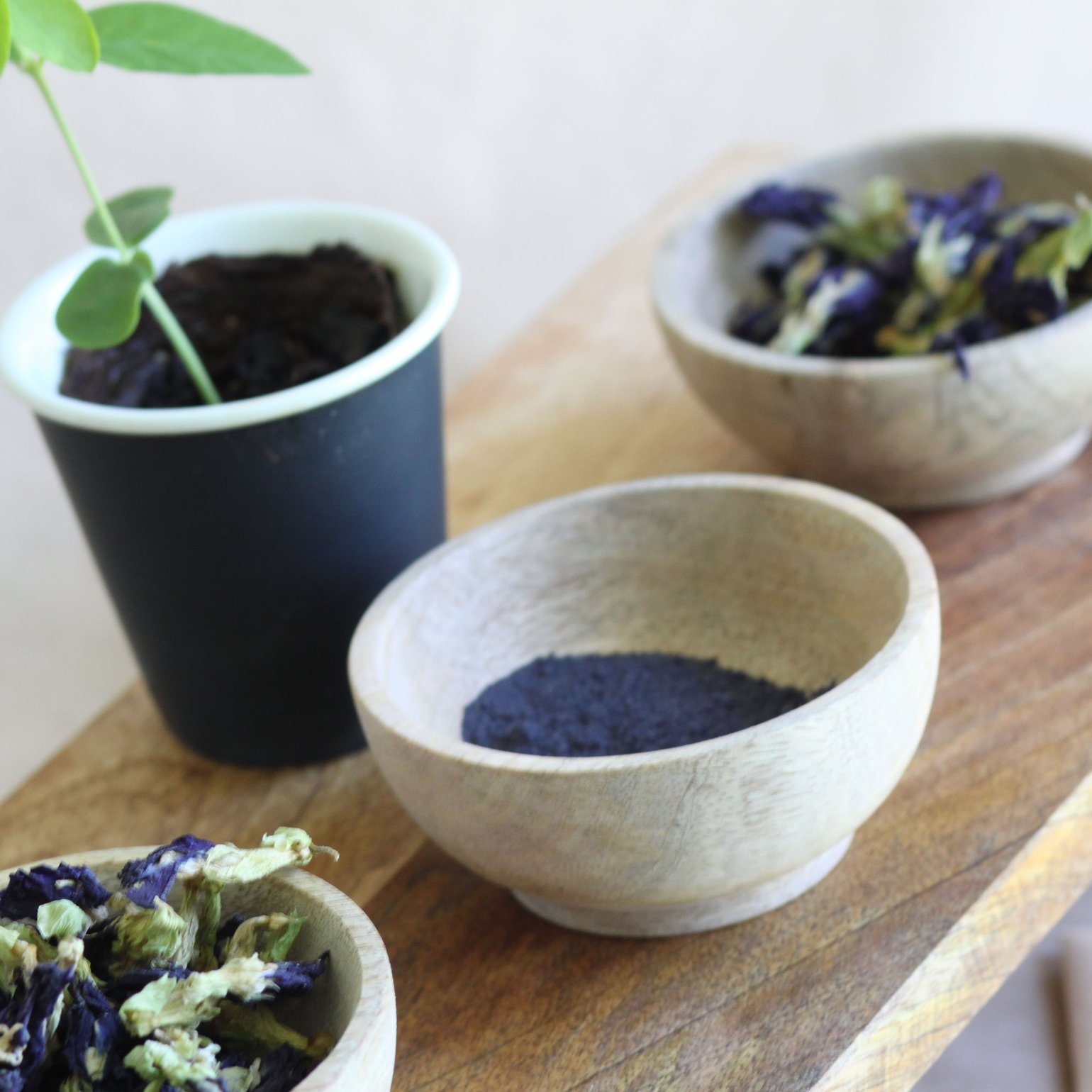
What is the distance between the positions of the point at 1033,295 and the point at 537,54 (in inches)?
31.4

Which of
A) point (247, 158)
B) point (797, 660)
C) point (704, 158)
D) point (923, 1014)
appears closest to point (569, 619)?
point (797, 660)

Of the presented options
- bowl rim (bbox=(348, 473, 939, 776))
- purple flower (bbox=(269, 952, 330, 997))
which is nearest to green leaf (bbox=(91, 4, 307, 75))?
bowl rim (bbox=(348, 473, 939, 776))

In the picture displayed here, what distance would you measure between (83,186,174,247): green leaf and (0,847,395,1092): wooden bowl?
0.21 metres

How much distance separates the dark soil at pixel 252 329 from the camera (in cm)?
49

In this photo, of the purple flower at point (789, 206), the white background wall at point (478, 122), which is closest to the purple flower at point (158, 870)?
the purple flower at point (789, 206)

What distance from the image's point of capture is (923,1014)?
1.25ft

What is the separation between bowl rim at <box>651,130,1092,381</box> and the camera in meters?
0.51

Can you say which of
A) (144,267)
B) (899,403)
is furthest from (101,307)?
(899,403)

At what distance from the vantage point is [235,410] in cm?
41

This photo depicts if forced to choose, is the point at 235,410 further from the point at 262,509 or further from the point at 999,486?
the point at 999,486

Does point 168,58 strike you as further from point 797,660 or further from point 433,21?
point 433,21

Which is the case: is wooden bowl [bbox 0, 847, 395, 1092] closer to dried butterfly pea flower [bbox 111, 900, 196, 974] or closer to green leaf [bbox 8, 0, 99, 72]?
dried butterfly pea flower [bbox 111, 900, 196, 974]

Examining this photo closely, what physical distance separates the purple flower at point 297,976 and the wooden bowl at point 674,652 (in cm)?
6

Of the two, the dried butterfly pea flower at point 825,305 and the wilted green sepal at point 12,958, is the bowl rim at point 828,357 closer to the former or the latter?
the dried butterfly pea flower at point 825,305
